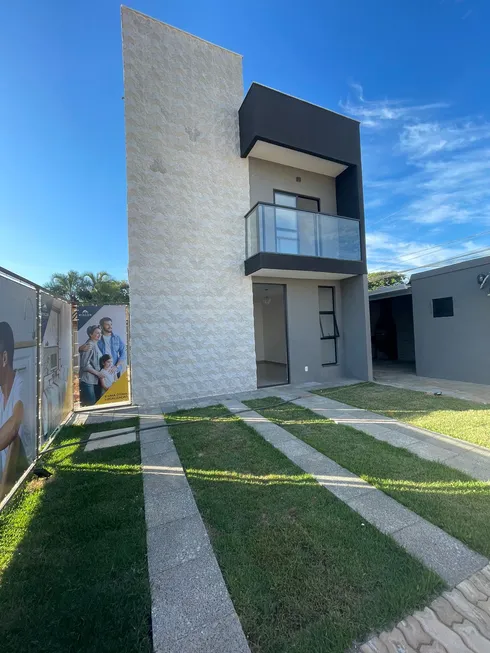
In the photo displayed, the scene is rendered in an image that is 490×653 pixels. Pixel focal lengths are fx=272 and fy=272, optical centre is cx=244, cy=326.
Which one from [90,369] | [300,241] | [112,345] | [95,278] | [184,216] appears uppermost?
[95,278]

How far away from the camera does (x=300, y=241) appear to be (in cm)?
751

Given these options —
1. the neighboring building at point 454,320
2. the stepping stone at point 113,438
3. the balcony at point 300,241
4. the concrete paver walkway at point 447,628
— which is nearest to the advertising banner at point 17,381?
the stepping stone at point 113,438

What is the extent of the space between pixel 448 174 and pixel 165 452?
21.2 metres

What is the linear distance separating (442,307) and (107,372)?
32.0 ft

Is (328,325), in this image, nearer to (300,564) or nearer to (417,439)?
(417,439)

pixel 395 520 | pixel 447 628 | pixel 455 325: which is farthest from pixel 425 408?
pixel 447 628

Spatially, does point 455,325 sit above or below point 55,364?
above

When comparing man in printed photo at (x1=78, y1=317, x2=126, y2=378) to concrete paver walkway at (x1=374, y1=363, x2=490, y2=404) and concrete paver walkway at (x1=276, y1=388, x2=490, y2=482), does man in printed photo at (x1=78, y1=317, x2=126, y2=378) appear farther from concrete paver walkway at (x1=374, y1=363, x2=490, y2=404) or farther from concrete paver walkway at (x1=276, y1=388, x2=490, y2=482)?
concrete paver walkway at (x1=374, y1=363, x2=490, y2=404)

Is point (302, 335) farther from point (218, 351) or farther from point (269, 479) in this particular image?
point (269, 479)

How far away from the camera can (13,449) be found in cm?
287

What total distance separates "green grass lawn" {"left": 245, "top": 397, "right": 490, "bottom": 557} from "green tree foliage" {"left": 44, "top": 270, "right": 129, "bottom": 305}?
1822cm

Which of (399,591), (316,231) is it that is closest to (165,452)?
(399,591)

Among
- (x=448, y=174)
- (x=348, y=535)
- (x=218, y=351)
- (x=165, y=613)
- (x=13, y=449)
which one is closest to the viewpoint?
(x=165, y=613)

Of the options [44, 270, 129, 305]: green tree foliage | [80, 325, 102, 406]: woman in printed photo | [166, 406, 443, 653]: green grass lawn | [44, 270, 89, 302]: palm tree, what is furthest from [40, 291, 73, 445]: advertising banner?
[44, 270, 89, 302]: palm tree
